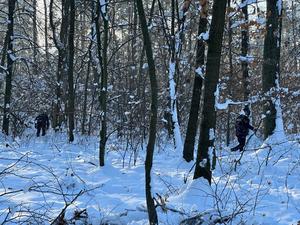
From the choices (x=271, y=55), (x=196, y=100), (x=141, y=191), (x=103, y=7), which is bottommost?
(x=141, y=191)

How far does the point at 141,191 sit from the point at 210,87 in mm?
2212

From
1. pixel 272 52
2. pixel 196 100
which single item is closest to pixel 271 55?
pixel 272 52

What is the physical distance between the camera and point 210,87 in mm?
7395

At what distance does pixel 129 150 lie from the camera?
45.6 ft

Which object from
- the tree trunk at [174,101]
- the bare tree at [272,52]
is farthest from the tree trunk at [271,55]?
→ the tree trunk at [174,101]

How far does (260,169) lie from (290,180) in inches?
45.5

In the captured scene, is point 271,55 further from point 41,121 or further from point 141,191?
point 41,121

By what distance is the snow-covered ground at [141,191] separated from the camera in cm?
603

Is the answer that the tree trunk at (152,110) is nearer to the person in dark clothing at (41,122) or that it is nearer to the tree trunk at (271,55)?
the tree trunk at (271,55)

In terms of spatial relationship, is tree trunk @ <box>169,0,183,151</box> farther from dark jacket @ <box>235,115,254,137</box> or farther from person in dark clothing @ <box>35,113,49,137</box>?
person in dark clothing @ <box>35,113,49,137</box>

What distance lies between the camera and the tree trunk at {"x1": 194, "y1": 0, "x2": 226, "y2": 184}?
7.30 m

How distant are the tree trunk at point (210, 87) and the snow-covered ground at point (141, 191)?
322 mm

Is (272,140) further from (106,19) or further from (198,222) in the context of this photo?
(198,222)

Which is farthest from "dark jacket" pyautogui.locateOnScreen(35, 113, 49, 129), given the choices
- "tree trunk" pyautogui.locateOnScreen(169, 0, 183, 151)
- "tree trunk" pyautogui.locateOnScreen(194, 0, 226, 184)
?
"tree trunk" pyautogui.locateOnScreen(194, 0, 226, 184)
